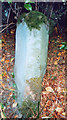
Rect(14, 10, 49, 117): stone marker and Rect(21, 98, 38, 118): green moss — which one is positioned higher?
Rect(14, 10, 49, 117): stone marker

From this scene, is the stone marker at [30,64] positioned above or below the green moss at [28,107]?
above

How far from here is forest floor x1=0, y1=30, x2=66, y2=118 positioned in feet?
4.89

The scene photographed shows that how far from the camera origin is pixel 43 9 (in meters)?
2.36

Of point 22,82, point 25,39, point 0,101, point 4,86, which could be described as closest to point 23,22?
point 25,39

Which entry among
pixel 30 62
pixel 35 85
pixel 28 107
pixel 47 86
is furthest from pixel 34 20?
pixel 28 107

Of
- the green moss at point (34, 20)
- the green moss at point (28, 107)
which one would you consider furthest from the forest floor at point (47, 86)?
the green moss at point (34, 20)

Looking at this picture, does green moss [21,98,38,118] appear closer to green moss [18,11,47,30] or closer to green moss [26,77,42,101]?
green moss [26,77,42,101]

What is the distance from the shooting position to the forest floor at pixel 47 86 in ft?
4.89

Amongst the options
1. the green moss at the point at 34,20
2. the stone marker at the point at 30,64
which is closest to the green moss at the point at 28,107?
the stone marker at the point at 30,64

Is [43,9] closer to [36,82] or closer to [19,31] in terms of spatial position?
[19,31]

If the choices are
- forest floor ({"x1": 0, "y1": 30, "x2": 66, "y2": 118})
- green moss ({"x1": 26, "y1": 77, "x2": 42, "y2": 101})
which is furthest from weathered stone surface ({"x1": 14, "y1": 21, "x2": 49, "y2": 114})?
forest floor ({"x1": 0, "y1": 30, "x2": 66, "y2": 118})

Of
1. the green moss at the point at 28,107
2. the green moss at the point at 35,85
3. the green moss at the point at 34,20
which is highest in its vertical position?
the green moss at the point at 34,20

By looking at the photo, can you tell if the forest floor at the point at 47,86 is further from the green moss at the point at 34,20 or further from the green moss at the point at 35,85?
the green moss at the point at 34,20

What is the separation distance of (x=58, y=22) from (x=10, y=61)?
1.44m
